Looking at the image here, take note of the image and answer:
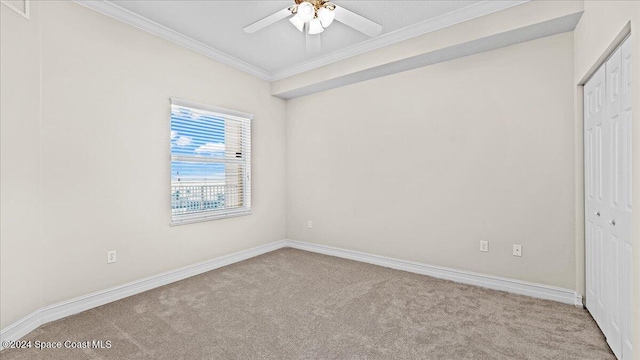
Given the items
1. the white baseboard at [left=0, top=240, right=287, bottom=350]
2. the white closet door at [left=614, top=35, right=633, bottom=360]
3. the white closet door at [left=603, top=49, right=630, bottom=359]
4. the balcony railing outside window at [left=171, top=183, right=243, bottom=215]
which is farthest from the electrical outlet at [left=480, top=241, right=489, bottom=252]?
the balcony railing outside window at [left=171, top=183, right=243, bottom=215]

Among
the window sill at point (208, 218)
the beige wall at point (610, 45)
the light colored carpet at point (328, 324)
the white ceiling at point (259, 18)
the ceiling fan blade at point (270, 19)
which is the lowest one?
the light colored carpet at point (328, 324)

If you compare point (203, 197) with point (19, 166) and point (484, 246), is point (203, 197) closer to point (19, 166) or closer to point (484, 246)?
point (19, 166)

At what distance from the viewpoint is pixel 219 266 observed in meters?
3.63

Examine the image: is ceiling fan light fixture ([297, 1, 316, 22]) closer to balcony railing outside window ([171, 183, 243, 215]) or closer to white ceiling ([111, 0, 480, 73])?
white ceiling ([111, 0, 480, 73])

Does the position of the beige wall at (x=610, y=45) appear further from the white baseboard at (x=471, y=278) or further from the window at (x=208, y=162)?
the window at (x=208, y=162)

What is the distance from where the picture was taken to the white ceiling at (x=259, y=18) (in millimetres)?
2607

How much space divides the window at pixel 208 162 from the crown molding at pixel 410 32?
3.91 ft

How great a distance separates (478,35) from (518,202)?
1.69 metres

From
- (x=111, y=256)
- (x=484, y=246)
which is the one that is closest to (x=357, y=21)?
(x=484, y=246)

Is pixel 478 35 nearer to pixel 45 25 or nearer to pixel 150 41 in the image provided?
pixel 150 41

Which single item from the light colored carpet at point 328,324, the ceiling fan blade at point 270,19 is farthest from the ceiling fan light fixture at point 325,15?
the light colored carpet at point 328,324

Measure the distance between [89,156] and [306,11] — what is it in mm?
2299

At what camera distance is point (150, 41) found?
2957mm

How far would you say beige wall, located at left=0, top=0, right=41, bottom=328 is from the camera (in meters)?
1.98
